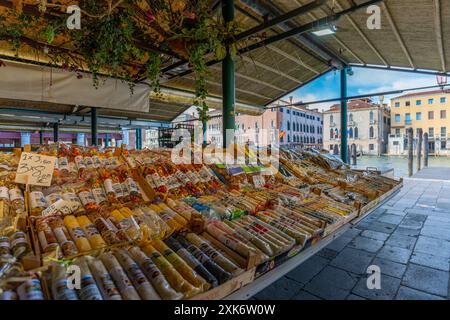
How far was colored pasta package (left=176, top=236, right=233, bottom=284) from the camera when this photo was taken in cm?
104

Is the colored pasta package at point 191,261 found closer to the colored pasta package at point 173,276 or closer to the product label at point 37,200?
the colored pasta package at point 173,276

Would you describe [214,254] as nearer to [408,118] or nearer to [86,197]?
[86,197]

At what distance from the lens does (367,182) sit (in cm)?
346

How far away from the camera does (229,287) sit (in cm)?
105

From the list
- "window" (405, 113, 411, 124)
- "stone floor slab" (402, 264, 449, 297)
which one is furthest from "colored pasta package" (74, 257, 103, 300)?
"window" (405, 113, 411, 124)

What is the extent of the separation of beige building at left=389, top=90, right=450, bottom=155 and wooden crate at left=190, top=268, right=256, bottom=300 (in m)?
48.3

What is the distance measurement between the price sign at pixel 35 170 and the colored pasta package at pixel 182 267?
3.35 ft

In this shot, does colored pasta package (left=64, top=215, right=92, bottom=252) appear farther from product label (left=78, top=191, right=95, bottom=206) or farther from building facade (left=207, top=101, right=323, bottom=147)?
building facade (left=207, top=101, right=323, bottom=147)

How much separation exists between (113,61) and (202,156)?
4.05 ft

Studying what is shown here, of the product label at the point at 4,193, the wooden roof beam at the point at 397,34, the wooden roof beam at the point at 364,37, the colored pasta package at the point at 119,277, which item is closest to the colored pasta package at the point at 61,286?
the colored pasta package at the point at 119,277

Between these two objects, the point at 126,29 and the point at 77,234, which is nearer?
the point at 77,234

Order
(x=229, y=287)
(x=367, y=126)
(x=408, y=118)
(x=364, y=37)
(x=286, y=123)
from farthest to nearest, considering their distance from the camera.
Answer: (x=408, y=118), (x=367, y=126), (x=286, y=123), (x=364, y=37), (x=229, y=287)

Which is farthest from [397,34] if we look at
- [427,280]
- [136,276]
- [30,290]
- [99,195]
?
[30,290]

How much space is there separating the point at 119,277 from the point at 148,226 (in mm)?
398
